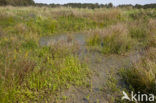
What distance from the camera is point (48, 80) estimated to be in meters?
2.54

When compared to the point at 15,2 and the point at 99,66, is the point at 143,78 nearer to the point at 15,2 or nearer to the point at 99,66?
the point at 99,66

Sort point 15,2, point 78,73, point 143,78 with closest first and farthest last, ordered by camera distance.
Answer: point 143,78 < point 78,73 < point 15,2

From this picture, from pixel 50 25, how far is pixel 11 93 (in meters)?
6.90

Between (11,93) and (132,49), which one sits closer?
(11,93)

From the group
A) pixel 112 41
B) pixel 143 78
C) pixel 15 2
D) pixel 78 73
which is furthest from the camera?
pixel 15 2

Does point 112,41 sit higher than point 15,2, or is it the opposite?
point 15,2

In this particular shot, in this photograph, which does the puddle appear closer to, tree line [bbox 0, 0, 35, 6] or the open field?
the open field

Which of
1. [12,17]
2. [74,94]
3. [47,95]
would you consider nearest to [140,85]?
[74,94]

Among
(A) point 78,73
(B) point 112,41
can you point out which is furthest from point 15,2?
(A) point 78,73

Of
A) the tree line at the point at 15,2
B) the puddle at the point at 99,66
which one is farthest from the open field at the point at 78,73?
the tree line at the point at 15,2

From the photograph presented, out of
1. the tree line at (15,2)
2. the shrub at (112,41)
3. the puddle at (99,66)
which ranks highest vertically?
the tree line at (15,2)

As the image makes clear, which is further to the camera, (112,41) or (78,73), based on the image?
(112,41)

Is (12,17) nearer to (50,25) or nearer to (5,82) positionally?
(50,25)

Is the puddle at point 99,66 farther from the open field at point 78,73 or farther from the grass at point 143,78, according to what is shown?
the grass at point 143,78
